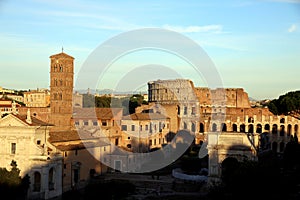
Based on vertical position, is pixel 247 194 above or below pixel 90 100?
below

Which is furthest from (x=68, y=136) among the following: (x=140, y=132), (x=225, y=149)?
(x=225, y=149)

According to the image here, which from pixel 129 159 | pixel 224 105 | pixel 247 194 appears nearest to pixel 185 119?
pixel 224 105

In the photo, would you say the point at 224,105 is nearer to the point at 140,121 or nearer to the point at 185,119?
the point at 185,119

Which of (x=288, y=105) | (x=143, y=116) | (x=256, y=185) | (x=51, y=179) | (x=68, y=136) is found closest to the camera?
(x=256, y=185)

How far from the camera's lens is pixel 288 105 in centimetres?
6706

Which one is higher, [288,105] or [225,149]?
[288,105]

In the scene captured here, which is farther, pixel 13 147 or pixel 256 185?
pixel 13 147

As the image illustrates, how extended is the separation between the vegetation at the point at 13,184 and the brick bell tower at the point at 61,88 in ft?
48.4

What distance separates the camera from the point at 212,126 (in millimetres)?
58375

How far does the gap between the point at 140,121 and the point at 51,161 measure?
15.8 metres

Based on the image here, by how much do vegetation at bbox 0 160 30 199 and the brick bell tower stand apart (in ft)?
48.4

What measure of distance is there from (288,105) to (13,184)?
4580 cm

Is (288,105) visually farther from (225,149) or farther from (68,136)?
(68,136)

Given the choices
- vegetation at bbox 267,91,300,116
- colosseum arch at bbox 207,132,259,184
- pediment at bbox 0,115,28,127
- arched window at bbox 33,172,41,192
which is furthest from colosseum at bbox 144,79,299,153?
pediment at bbox 0,115,28,127
